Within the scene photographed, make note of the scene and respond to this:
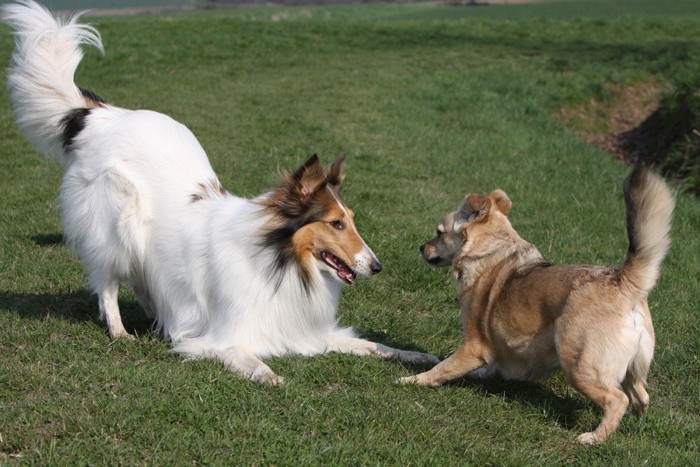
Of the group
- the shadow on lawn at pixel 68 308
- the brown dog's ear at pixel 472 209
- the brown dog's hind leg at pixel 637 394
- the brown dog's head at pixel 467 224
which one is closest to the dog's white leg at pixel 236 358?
the shadow on lawn at pixel 68 308

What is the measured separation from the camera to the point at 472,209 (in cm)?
589

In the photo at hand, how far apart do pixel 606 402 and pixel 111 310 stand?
3489 mm

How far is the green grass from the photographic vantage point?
4.67 m

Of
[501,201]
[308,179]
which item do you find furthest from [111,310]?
[501,201]

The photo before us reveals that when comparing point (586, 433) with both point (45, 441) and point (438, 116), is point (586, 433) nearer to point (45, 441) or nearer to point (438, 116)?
point (45, 441)

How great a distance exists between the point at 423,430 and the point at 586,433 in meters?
0.94

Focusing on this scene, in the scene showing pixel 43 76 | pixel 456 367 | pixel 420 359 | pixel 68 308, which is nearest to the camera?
pixel 456 367

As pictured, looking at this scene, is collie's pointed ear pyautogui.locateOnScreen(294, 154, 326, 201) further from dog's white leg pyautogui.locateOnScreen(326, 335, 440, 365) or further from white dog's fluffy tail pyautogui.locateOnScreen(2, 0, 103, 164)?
white dog's fluffy tail pyautogui.locateOnScreen(2, 0, 103, 164)

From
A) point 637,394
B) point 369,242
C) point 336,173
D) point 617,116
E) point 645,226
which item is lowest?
point 617,116

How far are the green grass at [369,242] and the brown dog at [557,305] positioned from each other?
0.81 ft

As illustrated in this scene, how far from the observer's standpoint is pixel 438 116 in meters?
15.9

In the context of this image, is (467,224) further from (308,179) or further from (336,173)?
(308,179)

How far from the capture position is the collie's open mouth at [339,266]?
19.3 ft

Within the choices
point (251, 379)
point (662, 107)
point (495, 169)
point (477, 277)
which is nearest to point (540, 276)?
point (477, 277)
